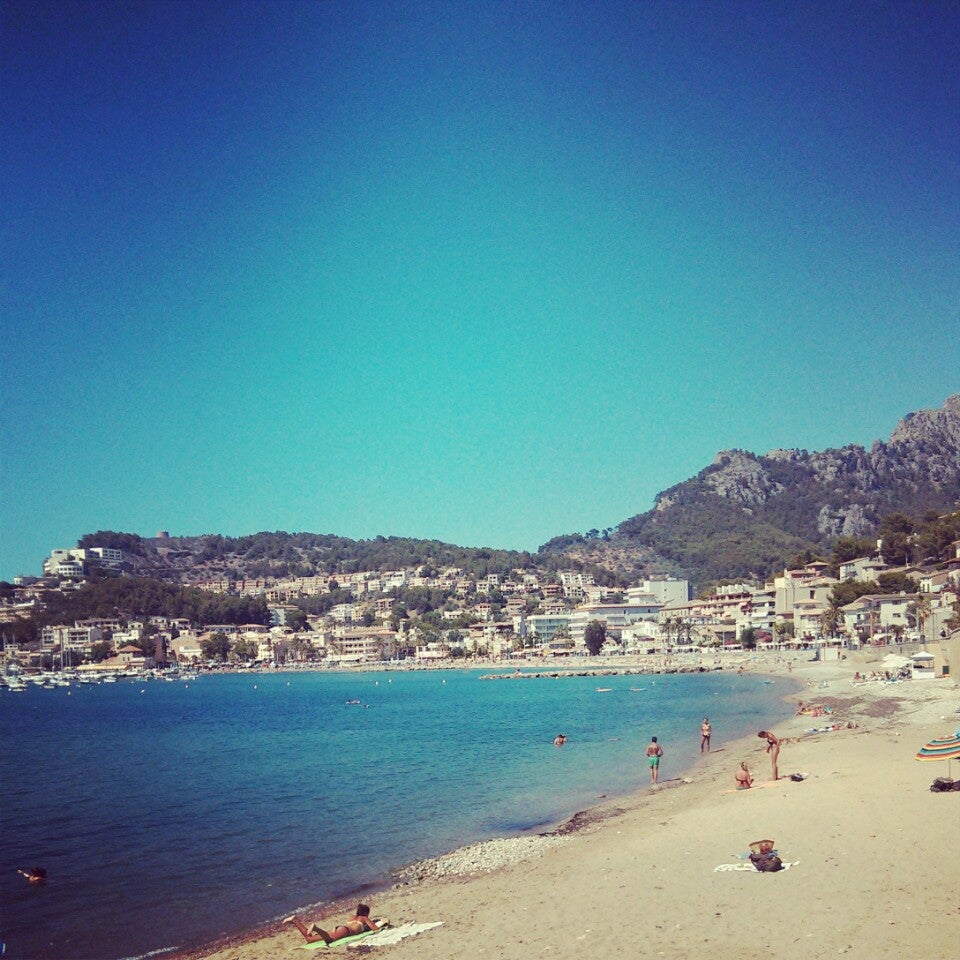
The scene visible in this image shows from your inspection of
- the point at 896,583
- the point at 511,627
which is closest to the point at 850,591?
the point at 896,583

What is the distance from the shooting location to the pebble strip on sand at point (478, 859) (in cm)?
1428

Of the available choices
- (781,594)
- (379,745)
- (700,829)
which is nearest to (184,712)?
(379,745)

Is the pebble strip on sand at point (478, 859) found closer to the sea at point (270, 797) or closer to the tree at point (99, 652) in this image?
the sea at point (270, 797)

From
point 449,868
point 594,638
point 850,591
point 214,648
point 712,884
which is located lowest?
point 214,648

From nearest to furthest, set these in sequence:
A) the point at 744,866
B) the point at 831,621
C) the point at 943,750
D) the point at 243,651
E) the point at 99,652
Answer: the point at 744,866
the point at 943,750
the point at 831,621
the point at 99,652
the point at 243,651

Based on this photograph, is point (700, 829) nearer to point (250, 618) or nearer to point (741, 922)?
point (741, 922)

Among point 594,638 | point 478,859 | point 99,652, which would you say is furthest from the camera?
point 99,652

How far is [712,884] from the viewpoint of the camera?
11000 millimetres

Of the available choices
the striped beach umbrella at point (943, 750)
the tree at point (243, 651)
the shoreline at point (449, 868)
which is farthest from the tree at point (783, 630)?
the striped beach umbrella at point (943, 750)

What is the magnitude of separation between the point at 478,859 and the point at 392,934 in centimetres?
439

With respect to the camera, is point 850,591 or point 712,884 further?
point 850,591

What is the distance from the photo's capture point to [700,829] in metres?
14.7

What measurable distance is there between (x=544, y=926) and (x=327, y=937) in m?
2.67

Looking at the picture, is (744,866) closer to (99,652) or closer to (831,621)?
(831,621)
